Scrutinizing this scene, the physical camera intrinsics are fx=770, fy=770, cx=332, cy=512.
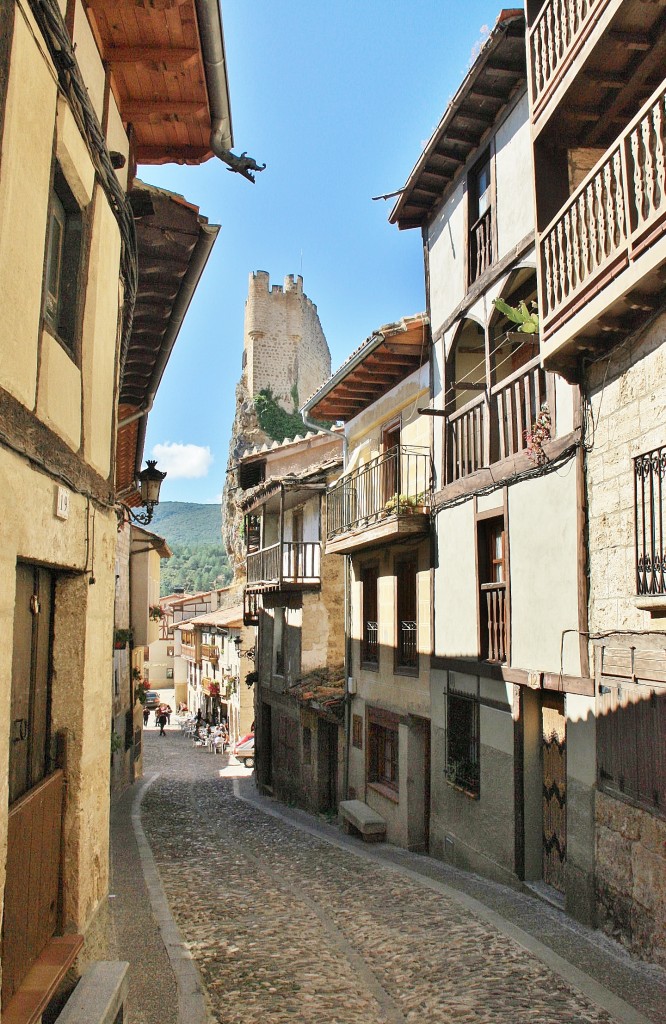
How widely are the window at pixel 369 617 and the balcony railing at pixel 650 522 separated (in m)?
7.73

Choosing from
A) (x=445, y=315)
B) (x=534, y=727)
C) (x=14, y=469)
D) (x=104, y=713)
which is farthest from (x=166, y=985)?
(x=445, y=315)

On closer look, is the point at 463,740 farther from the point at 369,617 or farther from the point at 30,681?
the point at 30,681

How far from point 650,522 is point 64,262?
4.44 metres

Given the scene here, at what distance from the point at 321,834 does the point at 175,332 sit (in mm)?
8701

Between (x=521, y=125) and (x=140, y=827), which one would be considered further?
(x=140, y=827)

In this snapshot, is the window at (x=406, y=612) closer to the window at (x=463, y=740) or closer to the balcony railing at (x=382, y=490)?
the balcony railing at (x=382, y=490)

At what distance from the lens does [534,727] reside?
818 cm

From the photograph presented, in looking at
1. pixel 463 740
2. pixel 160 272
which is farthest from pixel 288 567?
pixel 160 272

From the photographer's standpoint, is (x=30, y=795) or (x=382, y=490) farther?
(x=382, y=490)

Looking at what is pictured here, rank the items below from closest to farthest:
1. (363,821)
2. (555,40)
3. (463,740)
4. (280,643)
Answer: (555,40)
(463,740)
(363,821)
(280,643)

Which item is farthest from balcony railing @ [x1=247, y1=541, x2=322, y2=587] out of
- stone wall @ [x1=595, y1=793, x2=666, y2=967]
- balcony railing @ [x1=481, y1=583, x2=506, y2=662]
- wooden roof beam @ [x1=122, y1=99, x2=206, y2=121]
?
wooden roof beam @ [x1=122, y1=99, x2=206, y2=121]

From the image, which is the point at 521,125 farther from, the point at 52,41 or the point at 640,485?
the point at 52,41

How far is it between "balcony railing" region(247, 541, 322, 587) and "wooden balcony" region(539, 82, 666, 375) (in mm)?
10769

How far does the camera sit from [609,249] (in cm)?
604
